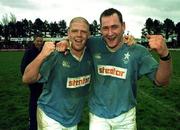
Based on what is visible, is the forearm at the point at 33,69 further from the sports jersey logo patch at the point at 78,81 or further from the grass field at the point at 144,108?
the grass field at the point at 144,108

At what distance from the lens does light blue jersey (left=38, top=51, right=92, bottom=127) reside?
5594 mm

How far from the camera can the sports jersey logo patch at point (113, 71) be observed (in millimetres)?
5512

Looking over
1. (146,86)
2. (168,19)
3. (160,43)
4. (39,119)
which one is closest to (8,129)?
(39,119)

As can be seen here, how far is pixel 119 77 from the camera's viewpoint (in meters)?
5.51

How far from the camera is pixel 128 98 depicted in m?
5.55

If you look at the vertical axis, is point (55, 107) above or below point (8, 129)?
above

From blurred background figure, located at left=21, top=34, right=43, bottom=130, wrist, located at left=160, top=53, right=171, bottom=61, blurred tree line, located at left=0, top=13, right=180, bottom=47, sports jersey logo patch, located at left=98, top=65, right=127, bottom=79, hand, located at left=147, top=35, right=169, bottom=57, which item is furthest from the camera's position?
blurred tree line, located at left=0, top=13, right=180, bottom=47

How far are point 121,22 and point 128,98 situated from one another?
3.35ft

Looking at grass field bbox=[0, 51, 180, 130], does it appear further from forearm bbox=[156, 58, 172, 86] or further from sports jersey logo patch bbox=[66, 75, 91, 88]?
forearm bbox=[156, 58, 172, 86]

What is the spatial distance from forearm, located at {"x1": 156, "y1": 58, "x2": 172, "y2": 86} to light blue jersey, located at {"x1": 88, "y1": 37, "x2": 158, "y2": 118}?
13cm

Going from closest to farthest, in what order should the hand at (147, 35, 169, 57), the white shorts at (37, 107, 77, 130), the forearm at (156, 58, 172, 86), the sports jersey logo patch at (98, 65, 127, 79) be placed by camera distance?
the hand at (147, 35, 169, 57)
the forearm at (156, 58, 172, 86)
the sports jersey logo patch at (98, 65, 127, 79)
the white shorts at (37, 107, 77, 130)

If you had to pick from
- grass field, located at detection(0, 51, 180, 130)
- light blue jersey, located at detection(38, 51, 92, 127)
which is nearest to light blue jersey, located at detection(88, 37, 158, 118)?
light blue jersey, located at detection(38, 51, 92, 127)

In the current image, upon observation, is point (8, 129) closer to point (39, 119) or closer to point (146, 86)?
point (39, 119)

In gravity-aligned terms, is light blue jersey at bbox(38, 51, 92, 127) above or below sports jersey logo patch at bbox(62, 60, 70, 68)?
below
